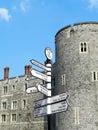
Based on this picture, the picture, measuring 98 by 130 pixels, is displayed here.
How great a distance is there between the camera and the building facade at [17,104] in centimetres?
4503

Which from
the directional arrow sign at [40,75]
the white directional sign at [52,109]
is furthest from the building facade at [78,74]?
the directional arrow sign at [40,75]

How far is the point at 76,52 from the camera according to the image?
34.0m

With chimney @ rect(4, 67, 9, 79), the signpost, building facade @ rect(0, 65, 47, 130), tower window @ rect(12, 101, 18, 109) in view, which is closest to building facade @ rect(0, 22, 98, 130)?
building facade @ rect(0, 65, 47, 130)

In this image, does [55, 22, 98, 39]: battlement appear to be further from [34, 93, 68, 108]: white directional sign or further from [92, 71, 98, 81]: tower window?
[34, 93, 68, 108]: white directional sign

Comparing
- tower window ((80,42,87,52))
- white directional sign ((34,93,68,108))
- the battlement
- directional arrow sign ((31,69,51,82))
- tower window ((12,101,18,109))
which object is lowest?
white directional sign ((34,93,68,108))

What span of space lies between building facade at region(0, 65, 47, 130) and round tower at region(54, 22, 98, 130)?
1036cm

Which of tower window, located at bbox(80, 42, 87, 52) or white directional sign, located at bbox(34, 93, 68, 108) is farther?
tower window, located at bbox(80, 42, 87, 52)

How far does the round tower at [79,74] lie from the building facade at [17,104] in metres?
10.4

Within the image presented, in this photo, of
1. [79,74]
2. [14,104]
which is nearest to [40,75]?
[79,74]

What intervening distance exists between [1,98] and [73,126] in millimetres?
20622

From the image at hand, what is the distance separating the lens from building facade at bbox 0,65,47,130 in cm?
4503

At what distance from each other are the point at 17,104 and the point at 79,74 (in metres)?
17.2

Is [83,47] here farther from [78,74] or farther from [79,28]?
[78,74]

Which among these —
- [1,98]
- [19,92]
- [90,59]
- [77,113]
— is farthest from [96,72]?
[1,98]
